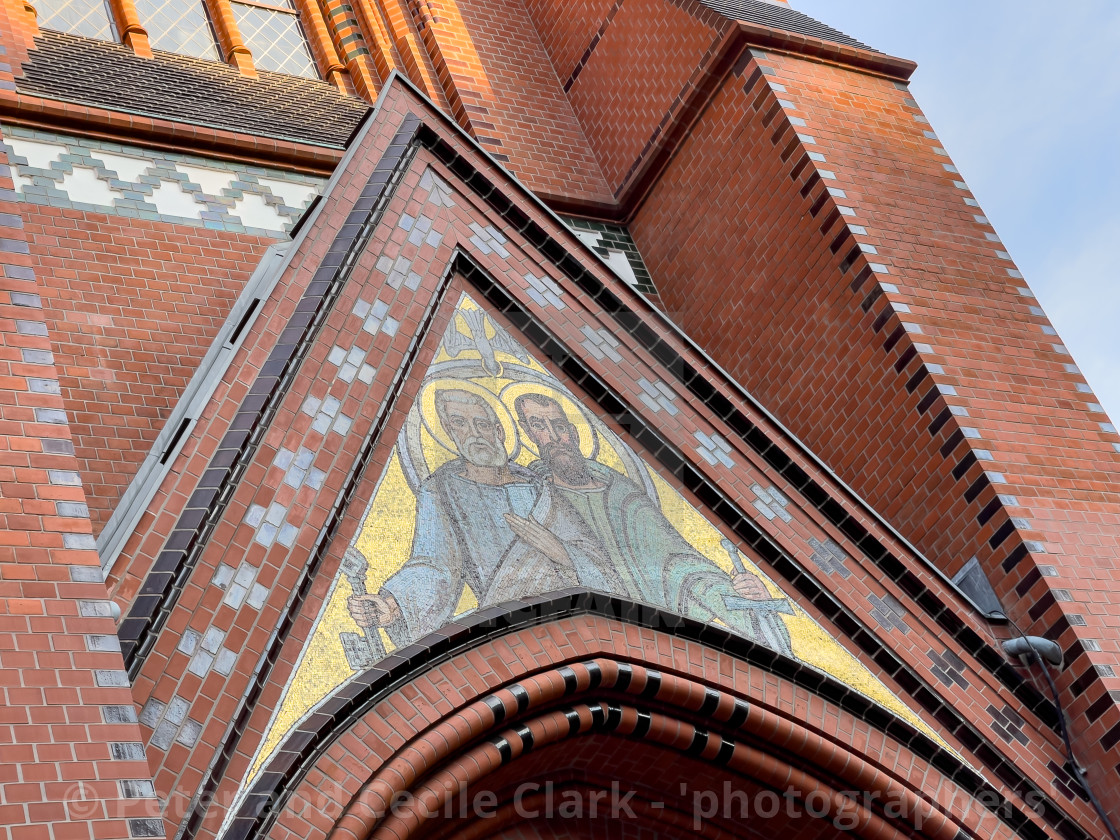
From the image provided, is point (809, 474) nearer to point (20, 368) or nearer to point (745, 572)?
point (745, 572)

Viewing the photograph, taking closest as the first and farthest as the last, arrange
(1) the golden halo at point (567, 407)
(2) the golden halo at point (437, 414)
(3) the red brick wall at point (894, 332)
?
(2) the golden halo at point (437, 414) < (1) the golden halo at point (567, 407) < (3) the red brick wall at point (894, 332)

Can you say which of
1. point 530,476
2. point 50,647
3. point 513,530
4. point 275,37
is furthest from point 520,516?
point 275,37

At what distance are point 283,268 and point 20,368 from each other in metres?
1.73

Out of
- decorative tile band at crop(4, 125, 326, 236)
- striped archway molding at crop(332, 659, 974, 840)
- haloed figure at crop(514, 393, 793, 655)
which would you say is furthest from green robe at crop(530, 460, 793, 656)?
decorative tile band at crop(4, 125, 326, 236)

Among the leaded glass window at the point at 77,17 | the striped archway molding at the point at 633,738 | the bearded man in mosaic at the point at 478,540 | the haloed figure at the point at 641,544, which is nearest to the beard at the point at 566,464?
the haloed figure at the point at 641,544

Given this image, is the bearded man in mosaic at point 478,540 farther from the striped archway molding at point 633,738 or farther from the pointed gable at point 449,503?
the striped archway molding at point 633,738

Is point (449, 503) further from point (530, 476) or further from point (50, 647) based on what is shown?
point (50, 647)

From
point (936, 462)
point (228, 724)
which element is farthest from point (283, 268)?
point (936, 462)

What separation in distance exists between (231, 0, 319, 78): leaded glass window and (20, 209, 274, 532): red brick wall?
328 cm

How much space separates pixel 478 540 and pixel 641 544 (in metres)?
0.89

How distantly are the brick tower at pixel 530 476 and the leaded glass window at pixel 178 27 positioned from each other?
0.31 meters

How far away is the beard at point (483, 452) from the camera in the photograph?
6.17m

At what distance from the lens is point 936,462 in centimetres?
782

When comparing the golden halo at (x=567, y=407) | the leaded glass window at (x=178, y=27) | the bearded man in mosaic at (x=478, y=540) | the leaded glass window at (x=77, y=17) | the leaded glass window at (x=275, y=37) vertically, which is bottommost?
the bearded man in mosaic at (x=478, y=540)
